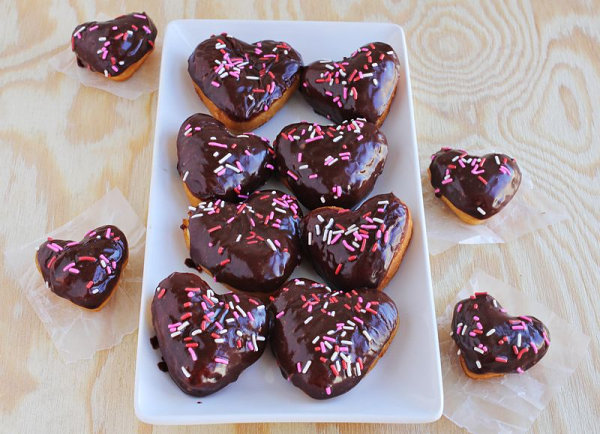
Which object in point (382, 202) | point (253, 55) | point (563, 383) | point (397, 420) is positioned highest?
point (253, 55)

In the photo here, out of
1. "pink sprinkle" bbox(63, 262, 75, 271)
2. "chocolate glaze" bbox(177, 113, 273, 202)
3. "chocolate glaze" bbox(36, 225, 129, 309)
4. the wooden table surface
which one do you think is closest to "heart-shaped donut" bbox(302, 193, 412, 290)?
"chocolate glaze" bbox(177, 113, 273, 202)

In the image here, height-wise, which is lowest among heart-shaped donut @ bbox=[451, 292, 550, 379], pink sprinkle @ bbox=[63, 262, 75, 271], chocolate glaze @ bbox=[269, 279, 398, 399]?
heart-shaped donut @ bbox=[451, 292, 550, 379]

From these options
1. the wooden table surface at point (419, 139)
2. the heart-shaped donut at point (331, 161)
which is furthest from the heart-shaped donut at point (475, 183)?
the heart-shaped donut at point (331, 161)

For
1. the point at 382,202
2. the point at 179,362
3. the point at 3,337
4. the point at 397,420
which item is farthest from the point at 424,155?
the point at 3,337

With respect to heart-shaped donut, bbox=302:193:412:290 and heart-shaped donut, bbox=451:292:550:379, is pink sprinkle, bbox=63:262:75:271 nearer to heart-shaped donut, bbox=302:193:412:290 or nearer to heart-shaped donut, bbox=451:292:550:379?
heart-shaped donut, bbox=302:193:412:290

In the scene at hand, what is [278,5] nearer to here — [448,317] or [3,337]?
[448,317]

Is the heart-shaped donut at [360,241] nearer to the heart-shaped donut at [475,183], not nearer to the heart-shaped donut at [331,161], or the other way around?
the heart-shaped donut at [331,161]
